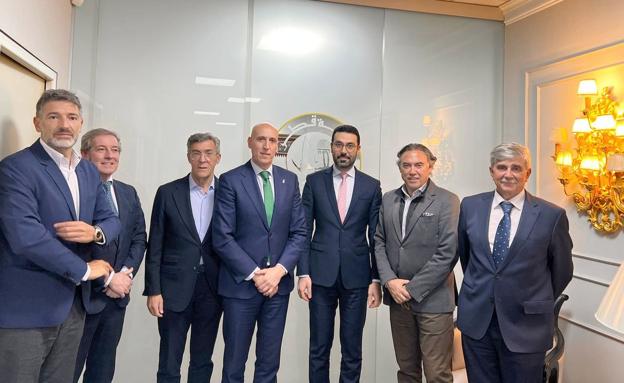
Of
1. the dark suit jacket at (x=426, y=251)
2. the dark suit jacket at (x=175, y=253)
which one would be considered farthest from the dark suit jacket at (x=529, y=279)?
the dark suit jacket at (x=175, y=253)

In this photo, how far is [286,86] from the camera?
12.5 ft

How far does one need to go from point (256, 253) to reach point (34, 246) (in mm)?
1126

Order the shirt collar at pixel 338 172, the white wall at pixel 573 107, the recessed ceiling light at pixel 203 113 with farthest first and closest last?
the recessed ceiling light at pixel 203 113, the white wall at pixel 573 107, the shirt collar at pixel 338 172

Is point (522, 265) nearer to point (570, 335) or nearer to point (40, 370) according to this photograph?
point (570, 335)

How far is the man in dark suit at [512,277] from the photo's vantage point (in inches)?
85.6

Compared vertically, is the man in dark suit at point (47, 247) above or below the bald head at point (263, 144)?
below

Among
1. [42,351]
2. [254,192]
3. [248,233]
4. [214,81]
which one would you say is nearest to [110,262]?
[42,351]

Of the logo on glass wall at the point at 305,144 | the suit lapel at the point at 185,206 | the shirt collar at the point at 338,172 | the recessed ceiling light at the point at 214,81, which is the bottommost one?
Answer: the suit lapel at the point at 185,206

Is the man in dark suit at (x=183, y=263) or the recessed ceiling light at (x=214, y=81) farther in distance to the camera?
the recessed ceiling light at (x=214, y=81)

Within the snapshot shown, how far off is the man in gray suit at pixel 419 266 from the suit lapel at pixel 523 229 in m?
0.43

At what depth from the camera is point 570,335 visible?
11.0 ft

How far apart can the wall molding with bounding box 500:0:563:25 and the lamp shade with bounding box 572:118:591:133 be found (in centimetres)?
109

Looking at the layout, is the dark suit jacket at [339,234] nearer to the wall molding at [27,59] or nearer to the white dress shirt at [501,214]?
the white dress shirt at [501,214]

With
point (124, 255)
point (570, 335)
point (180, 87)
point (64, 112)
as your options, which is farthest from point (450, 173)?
point (64, 112)
